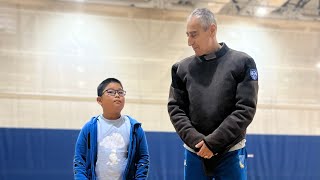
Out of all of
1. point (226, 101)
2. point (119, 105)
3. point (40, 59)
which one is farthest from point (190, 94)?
point (40, 59)

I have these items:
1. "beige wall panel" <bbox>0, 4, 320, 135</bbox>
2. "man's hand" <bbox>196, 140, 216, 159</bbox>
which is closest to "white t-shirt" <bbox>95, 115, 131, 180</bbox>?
"man's hand" <bbox>196, 140, 216, 159</bbox>

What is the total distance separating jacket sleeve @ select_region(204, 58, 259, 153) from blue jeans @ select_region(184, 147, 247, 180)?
0.20ft

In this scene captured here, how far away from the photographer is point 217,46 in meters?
1.92

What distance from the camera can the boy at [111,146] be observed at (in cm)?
216

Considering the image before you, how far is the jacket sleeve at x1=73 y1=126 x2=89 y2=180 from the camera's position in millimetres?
2148

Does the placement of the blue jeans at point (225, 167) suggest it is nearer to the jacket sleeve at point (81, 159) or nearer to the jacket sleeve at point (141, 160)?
the jacket sleeve at point (141, 160)

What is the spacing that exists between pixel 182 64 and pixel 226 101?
30 cm

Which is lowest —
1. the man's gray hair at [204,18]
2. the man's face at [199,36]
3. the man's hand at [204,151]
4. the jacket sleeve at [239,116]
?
the man's hand at [204,151]

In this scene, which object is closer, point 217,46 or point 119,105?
point 217,46

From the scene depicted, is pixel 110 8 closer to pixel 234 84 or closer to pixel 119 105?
pixel 119 105

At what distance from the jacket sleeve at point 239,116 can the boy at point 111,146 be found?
609 millimetres

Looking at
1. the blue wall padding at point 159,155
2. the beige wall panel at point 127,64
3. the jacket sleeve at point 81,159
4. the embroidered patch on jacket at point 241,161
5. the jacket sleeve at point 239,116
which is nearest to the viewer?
the jacket sleeve at point 239,116

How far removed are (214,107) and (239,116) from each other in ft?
0.39

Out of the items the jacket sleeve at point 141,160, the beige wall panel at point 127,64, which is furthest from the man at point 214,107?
the beige wall panel at point 127,64
